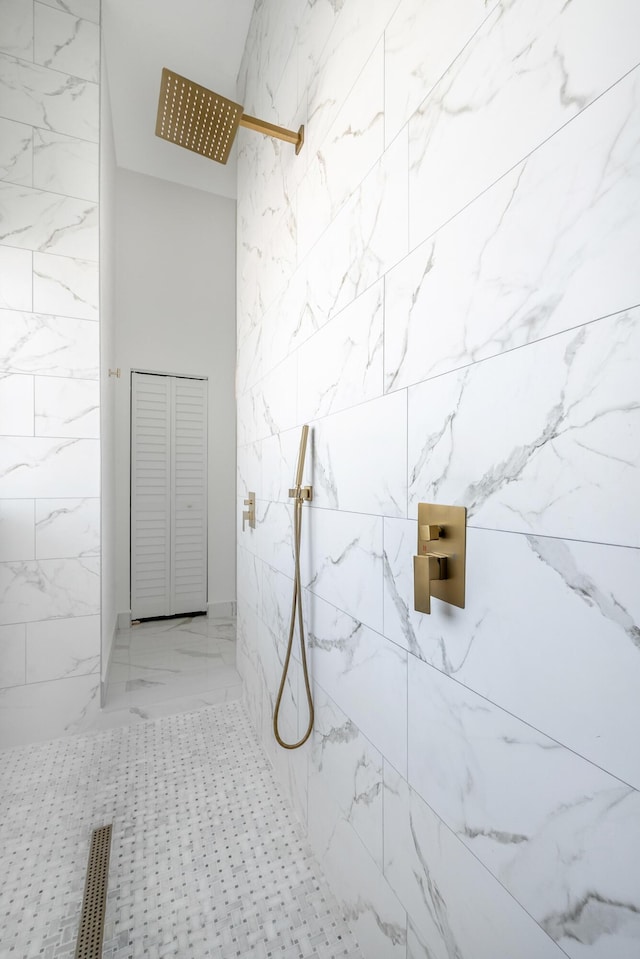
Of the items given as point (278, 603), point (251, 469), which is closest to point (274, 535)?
point (278, 603)

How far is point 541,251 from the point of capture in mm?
568

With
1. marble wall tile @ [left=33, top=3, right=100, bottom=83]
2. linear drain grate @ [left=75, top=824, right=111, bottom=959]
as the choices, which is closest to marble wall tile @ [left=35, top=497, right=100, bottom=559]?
linear drain grate @ [left=75, top=824, right=111, bottom=959]

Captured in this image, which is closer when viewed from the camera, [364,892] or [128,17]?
[364,892]

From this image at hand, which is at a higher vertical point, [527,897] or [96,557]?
[96,557]

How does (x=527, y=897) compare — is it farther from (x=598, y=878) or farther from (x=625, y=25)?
(x=625, y=25)

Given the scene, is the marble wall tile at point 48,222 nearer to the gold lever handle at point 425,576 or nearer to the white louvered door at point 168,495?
the white louvered door at point 168,495

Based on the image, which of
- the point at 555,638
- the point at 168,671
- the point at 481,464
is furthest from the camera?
the point at 168,671

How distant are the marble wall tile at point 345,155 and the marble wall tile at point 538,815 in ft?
3.59

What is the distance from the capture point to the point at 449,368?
0.74 m

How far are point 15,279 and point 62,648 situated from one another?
162 centimetres

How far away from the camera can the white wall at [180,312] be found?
3.22 meters

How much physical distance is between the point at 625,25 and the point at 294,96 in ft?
4.34

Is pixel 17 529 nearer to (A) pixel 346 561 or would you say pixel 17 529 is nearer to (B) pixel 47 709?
(B) pixel 47 709

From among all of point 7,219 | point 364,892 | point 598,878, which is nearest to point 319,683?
point 364,892
